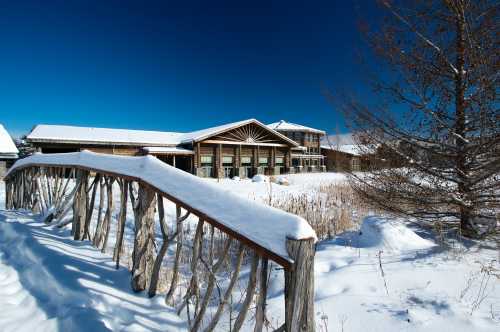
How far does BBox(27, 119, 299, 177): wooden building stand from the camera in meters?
17.8

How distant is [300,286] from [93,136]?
21.3m

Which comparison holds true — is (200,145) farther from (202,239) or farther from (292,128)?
(202,239)

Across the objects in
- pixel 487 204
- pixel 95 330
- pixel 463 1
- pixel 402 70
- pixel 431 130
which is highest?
pixel 463 1

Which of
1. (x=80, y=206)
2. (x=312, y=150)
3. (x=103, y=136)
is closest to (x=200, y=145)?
(x=103, y=136)

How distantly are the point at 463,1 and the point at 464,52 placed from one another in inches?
25.9

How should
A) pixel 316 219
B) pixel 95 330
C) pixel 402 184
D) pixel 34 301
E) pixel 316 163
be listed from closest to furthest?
pixel 95 330
pixel 34 301
pixel 402 184
pixel 316 219
pixel 316 163

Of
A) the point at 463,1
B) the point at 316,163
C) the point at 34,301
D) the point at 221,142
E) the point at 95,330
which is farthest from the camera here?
the point at 316,163

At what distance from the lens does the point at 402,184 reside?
407 cm

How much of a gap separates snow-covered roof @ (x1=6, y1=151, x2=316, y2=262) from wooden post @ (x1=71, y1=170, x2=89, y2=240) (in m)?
1.37

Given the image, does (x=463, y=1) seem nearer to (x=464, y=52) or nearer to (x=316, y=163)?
(x=464, y=52)

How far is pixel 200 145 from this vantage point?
68.9 feet

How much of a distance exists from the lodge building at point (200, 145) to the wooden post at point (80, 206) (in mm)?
13535

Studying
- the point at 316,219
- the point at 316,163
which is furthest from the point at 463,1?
the point at 316,163

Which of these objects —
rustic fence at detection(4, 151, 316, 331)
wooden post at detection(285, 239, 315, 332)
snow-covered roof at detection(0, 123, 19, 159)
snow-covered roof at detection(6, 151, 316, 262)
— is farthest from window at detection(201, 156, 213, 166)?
wooden post at detection(285, 239, 315, 332)
